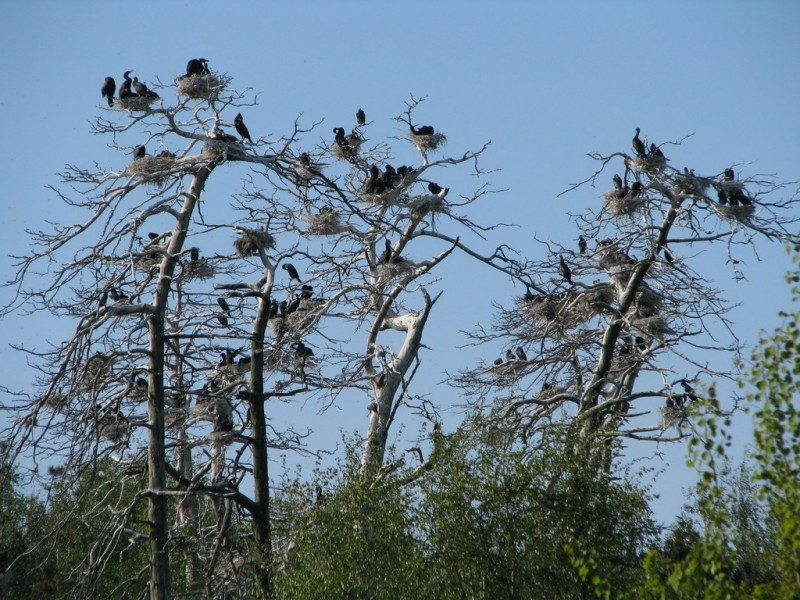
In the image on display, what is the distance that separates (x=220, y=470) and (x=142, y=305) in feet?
16.3

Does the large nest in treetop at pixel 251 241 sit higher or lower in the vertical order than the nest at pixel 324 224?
lower

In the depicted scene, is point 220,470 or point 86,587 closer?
point 86,587

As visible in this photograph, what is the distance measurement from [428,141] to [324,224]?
2408mm

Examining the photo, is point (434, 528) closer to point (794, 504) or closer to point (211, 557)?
point (211, 557)

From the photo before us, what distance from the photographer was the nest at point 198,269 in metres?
25.6

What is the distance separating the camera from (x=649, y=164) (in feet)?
89.0

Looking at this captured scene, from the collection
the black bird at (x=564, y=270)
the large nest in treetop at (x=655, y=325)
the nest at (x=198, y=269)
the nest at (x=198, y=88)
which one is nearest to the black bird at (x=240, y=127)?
the nest at (x=198, y=88)

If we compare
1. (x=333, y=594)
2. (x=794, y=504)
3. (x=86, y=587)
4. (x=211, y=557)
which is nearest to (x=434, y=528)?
(x=333, y=594)

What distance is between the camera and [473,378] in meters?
30.8

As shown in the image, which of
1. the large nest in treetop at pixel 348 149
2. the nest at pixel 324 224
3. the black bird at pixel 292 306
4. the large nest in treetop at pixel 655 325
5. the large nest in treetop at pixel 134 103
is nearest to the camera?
the large nest in treetop at pixel 134 103

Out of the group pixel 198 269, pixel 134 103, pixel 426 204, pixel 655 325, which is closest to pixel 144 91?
pixel 134 103

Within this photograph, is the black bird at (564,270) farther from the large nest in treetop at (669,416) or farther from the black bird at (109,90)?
the black bird at (109,90)

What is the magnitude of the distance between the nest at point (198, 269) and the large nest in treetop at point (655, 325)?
7.90m

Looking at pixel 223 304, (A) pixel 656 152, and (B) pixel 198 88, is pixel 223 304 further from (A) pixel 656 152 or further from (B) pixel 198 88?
(A) pixel 656 152
